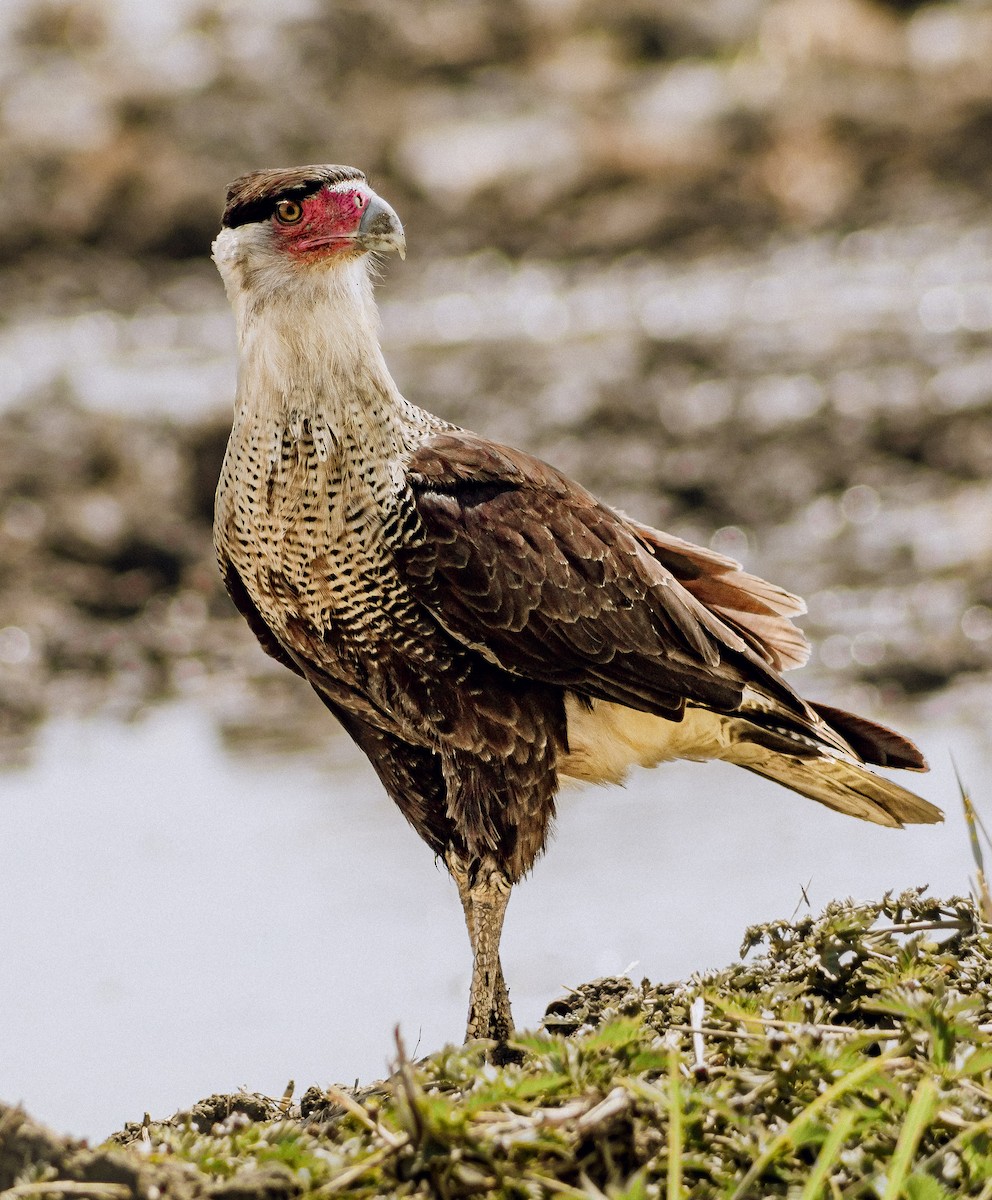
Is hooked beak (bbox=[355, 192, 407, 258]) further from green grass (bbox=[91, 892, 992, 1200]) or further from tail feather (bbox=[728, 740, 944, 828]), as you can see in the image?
green grass (bbox=[91, 892, 992, 1200])

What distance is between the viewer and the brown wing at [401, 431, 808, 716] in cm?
390

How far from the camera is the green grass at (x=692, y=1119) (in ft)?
8.42

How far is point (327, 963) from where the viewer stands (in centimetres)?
514

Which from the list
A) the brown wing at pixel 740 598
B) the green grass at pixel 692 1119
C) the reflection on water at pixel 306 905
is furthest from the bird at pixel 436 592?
the green grass at pixel 692 1119

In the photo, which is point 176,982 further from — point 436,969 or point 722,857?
point 722,857

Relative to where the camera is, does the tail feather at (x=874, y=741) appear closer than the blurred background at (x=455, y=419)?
Yes

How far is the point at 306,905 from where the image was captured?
18.6 ft

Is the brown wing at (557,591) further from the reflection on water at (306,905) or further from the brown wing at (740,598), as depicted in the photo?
the reflection on water at (306,905)

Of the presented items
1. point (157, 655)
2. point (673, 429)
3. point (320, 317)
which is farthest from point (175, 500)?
point (320, 317)

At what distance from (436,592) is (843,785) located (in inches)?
46.0

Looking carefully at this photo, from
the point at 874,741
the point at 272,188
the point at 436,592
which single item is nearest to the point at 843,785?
the point at 874,741

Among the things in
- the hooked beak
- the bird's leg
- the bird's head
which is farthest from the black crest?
the bird's leg

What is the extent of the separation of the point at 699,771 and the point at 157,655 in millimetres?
3126

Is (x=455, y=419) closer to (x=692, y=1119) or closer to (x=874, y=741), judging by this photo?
(x=874, y=741)
